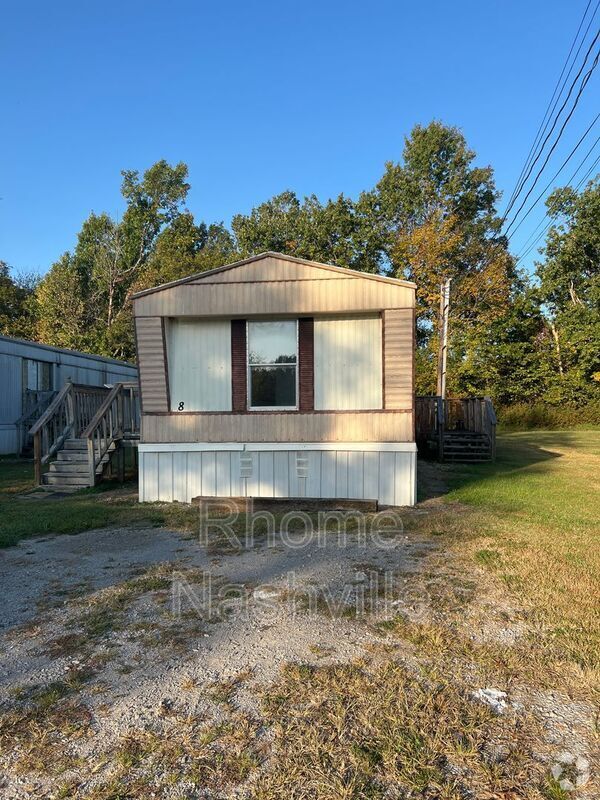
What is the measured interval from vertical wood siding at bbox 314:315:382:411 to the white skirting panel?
652 millimetres

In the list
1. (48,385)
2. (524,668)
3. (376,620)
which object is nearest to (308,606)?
(376,620)

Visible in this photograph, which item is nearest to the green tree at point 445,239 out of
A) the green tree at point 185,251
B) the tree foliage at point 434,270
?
the tree foliage at point 434,270

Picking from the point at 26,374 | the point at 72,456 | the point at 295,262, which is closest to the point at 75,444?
the point at 72,456

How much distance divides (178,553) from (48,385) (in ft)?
40.3

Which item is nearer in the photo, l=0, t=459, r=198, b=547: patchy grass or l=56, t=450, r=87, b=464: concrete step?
l=0, t=459, r=198, b=547: patchy grass

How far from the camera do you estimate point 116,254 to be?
29984 millimetres

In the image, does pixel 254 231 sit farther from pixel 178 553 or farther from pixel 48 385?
pixel 178 553

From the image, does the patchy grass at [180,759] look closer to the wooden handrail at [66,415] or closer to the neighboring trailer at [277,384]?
the neighboring trailer at [277,384]

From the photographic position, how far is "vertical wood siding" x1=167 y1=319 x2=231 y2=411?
8086 mm

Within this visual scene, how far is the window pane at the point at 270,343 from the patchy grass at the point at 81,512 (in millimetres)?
2432

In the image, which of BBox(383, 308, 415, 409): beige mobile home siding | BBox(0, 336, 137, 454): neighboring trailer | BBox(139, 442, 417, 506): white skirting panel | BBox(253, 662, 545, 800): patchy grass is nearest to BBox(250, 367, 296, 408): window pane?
BBox(139, 442, 417, 506): white skirting panel

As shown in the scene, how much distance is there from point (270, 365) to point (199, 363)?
1.10 metres

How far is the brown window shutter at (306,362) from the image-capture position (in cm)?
787

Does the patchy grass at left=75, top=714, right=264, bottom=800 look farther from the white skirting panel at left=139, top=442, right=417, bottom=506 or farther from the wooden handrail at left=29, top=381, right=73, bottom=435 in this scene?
the wooden handrail at left=29, top=381, right=73, bottom=435
